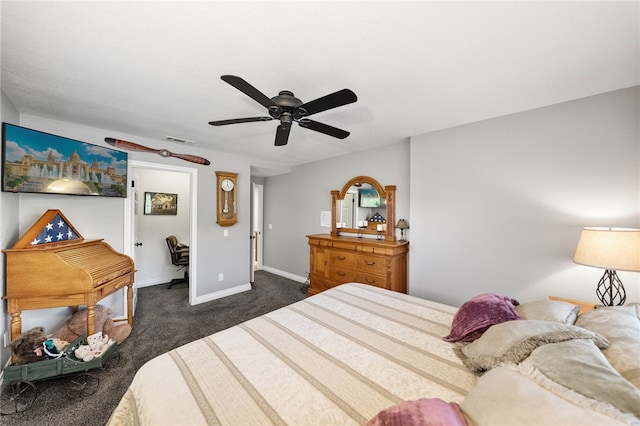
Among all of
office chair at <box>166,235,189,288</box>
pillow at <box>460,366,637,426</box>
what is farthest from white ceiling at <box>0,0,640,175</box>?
office chair at <box>166,235,189,288</box>

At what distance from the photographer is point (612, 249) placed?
1.57m

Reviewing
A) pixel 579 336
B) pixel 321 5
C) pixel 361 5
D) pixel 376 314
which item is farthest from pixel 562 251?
pixel 321 5

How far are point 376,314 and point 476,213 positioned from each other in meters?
1.71

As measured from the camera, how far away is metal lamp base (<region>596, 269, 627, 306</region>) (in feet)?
5.95

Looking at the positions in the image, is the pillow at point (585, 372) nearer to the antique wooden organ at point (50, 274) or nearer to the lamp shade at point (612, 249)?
the lamp shade at point (612, 249)

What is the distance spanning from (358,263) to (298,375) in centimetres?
225

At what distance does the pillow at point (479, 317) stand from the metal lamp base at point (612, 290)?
3.84 feet

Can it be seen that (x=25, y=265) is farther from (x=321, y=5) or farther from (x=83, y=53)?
(x=321, y=5)

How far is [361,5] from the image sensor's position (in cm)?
111

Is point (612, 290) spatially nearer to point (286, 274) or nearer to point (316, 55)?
point (316, 55)

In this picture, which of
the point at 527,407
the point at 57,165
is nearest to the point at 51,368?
the point at 57,165

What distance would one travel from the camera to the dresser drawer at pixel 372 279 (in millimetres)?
2986

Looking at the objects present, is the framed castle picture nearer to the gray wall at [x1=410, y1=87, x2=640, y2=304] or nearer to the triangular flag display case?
the triangular flag display case

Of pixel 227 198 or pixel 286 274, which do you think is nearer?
pixel 227 198
